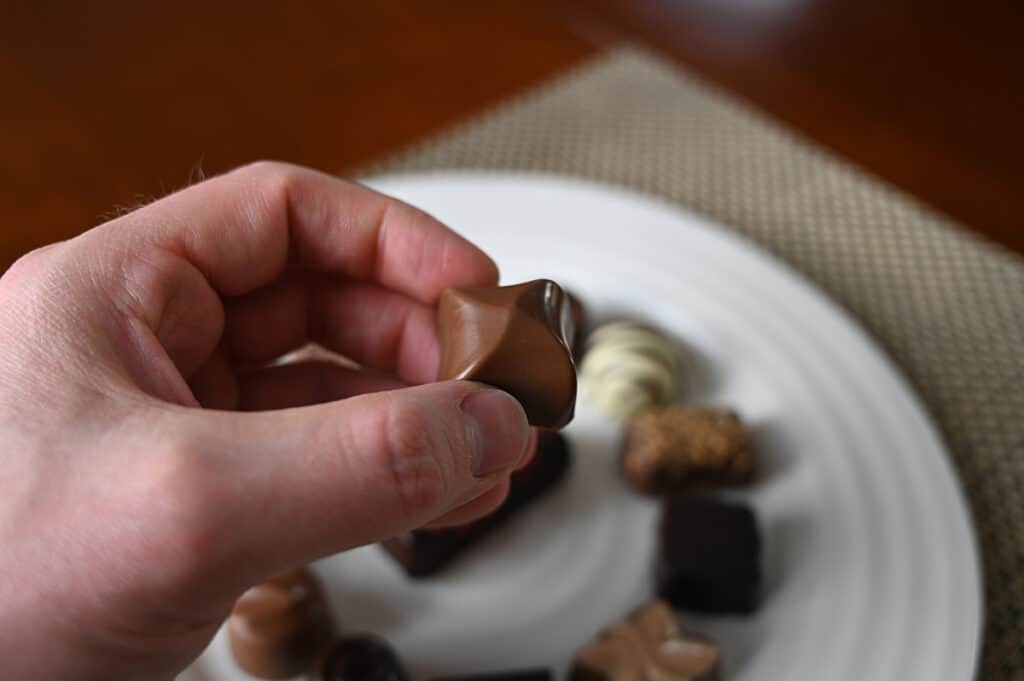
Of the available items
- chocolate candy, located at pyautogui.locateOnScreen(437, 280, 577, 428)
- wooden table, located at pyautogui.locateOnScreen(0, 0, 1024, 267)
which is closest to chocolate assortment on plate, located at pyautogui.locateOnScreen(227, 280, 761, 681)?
chocolate candy, located at pyautogui.locateOnScreen(437, 280, 577, 428)

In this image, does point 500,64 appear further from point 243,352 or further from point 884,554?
point 884,554

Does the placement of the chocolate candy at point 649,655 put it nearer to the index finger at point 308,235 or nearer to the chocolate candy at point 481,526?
the chocolate candy at point 481,526

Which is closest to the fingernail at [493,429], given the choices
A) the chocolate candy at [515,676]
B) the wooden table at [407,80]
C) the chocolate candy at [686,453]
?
the chocolate candy at [515,676]

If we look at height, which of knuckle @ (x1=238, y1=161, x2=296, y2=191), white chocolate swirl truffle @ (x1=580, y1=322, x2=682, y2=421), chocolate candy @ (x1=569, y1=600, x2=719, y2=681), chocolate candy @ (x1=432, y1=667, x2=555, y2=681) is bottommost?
chocolate candy @ (x1=569, y1=600, x2=719, y2=681)

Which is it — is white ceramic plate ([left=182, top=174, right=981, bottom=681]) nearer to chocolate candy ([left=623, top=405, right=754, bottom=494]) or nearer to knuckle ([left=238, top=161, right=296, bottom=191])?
chocolate candy ([left=623, top=405, right=754, bottom=494])

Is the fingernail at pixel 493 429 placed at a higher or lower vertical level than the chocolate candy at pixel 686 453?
higher
